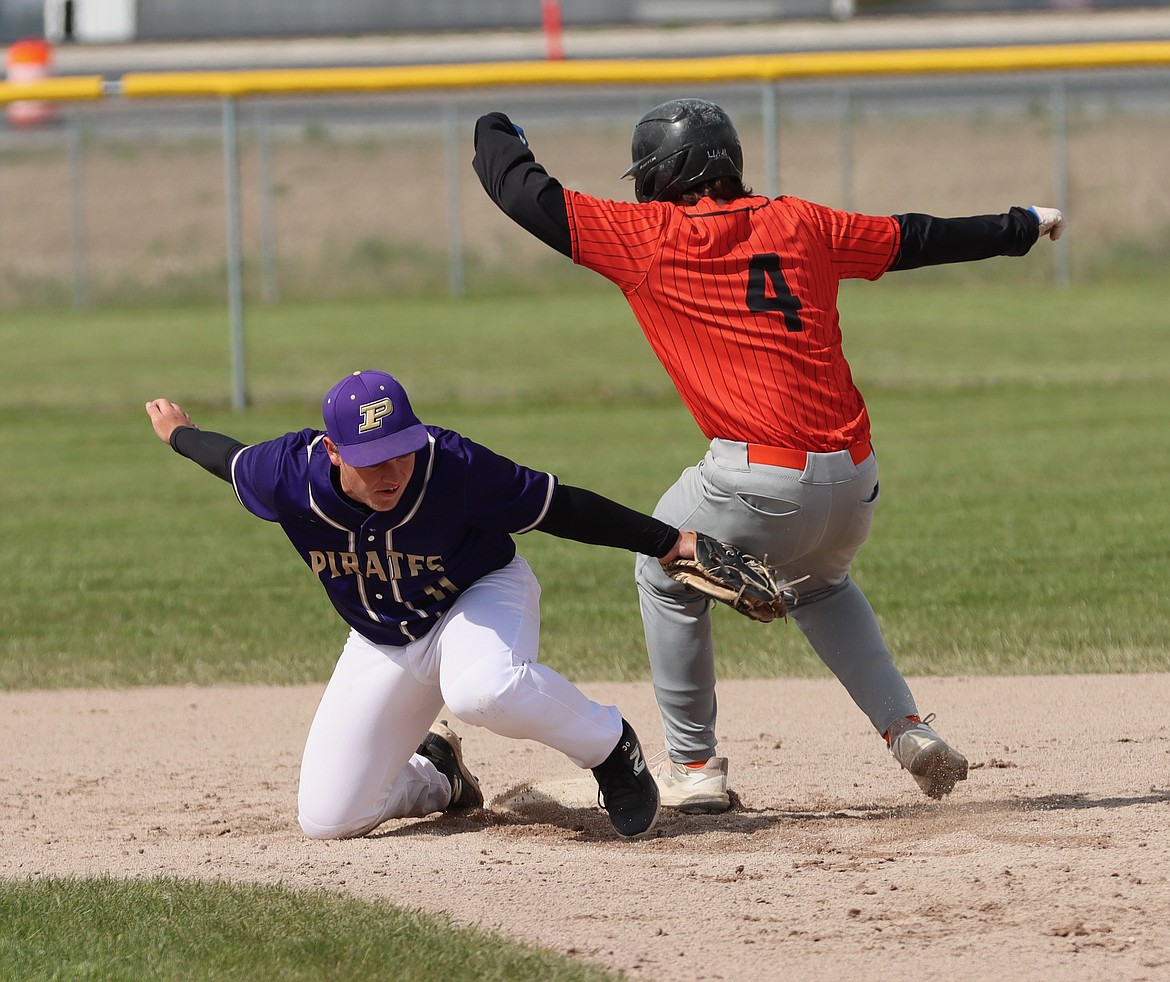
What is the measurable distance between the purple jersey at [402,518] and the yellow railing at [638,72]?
24.1 ft

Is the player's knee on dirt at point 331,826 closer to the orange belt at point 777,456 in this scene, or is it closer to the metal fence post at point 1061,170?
the orange belt at point 777,456

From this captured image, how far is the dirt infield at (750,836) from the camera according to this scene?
3.36 meters

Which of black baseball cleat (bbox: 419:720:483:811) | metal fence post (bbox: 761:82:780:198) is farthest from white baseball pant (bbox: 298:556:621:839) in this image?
metal fence post (bbox: 761:82:780:198)

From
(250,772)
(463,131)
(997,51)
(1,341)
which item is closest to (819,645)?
(250,772)

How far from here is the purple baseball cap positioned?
3869mm

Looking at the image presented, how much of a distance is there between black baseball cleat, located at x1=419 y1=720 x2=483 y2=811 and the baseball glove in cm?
97

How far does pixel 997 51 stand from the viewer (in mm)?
10867

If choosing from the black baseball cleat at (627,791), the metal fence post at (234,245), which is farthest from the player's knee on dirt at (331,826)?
the metal fence post at (234,245)

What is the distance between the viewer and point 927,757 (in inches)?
168

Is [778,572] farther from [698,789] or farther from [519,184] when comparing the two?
[519,184]

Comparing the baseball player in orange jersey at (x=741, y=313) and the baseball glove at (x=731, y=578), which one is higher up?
the baseball player in orange jersey at (x=741, y=313)

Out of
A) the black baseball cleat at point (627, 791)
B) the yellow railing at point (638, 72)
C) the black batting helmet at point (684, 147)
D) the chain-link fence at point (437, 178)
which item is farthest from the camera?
the chain-link fence at point (437, 178)

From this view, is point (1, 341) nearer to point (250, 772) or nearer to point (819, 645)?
point (250, 772)

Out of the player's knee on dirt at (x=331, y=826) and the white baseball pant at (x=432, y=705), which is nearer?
the white baseball pant at (x=432, y=705)
